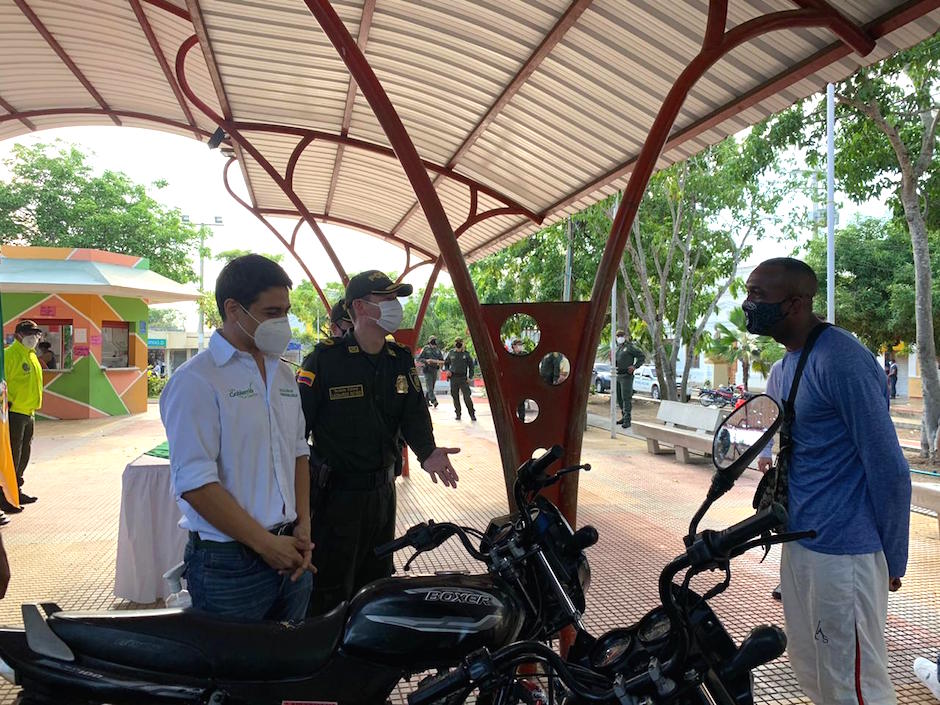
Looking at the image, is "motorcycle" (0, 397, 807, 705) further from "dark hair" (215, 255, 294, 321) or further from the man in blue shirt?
"dark hair" (215, 255, 294, 321)

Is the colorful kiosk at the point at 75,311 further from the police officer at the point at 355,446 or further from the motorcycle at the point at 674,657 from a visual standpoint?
the motorcycle at the point at 674,657

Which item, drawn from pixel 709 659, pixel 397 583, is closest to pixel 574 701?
pixel 709 659

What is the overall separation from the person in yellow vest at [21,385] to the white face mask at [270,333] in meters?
6.10

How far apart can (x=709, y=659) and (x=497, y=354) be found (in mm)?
2491

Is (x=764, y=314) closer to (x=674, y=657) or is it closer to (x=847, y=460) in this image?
(x=847, y=460)

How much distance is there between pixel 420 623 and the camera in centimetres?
153

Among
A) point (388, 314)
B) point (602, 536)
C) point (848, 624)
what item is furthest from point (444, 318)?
point (848, 624)

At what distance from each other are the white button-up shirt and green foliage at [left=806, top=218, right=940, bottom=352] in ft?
75.9

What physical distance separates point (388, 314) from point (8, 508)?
219 inches

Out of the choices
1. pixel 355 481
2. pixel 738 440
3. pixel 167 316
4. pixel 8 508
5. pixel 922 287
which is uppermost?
pixel 167 316

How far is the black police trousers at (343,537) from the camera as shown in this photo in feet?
9.09

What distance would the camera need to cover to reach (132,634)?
4.85 feet

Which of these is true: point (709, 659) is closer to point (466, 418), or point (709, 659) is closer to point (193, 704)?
point (193, 704)

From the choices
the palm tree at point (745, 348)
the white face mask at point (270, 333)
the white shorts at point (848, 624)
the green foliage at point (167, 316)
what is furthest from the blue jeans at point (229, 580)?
the green foliage at point (167, 316)
